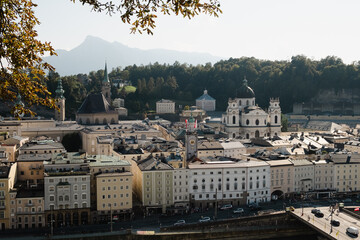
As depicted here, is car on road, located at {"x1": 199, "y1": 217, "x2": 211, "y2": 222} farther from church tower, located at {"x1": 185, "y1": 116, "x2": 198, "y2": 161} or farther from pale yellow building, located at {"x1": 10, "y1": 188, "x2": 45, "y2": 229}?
pale yellow building, located at {"x1": 10, "y1": 188, "x2": 45, "y2": 229}

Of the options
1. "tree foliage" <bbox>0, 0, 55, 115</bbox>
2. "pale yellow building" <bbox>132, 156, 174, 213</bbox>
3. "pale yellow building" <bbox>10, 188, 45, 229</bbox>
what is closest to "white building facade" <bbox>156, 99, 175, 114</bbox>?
"pale yellow building" <bbox>132, 156, 174, 213</bbox>

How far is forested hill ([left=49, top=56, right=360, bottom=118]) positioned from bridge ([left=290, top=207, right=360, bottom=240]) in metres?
51.5

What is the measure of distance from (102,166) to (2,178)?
6.49 meters

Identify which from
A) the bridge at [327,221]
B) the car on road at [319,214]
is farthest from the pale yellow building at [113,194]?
the car on road at [319,214]

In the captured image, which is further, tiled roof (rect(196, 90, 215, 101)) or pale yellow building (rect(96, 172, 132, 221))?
tiled roof (rect(196, 90, 215, 101))

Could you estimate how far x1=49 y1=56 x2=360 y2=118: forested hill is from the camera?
287ft

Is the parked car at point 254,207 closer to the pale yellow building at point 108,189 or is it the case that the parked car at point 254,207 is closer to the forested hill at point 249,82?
the pale yellow building at point 108,189

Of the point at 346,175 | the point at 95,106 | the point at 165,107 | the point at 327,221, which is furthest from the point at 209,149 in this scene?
the point at 165,107

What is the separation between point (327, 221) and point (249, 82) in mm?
64270

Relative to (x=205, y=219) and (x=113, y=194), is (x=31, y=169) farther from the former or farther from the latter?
(x=205, y=219)

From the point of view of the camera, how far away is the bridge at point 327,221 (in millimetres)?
28781

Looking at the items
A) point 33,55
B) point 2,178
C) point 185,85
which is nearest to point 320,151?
point 2,178

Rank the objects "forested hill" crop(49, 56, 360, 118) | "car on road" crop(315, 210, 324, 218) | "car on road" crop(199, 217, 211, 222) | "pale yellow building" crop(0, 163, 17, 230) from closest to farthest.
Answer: "pale yellow building" crop(0, 163, 17, 230) < "car on road" crop(315, 210, 324, 218) < "car on road" crop(199, 217, 211, 222) < "forested hill" crop(49, 56, 360, 118)

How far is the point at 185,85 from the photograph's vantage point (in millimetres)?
100000
